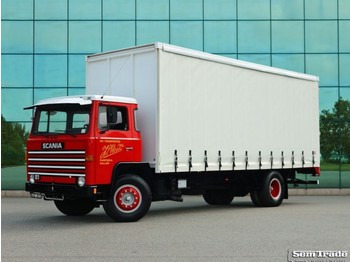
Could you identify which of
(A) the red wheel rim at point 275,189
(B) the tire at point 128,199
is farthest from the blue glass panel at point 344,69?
(B) the tire at point 128,199

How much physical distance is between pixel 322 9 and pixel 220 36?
479 centimetres

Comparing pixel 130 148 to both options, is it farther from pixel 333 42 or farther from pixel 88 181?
pixel 333 42

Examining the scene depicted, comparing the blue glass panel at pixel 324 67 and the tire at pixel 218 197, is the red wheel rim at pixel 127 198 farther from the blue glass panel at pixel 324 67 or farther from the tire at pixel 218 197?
the blue glass panel at pixel 324 67

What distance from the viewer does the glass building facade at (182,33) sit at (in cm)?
2588

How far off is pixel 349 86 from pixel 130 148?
15790 millimetres

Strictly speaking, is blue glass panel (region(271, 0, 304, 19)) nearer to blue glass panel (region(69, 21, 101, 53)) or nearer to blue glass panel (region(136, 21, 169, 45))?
blue glass panel (region(136, 21, 169, 45))

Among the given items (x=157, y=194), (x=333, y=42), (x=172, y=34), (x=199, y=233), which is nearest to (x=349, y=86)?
(x=333, y=42)

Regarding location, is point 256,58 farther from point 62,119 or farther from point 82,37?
point 62,119

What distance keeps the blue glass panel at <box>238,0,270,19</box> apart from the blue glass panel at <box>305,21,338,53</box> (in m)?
1.96

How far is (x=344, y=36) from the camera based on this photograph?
86.1 feet

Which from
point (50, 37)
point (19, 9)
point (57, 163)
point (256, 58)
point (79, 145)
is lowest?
point (57, 163)

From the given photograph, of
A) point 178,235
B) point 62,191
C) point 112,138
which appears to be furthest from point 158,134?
point 178,235

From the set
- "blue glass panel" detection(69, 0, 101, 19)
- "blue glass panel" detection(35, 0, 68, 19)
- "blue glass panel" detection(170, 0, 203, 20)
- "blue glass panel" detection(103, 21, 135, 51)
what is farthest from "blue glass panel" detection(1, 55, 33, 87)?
"blue glass panel" detection(170, 0, 203, 20)

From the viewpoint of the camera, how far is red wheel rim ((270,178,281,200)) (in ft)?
55.8
